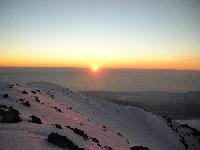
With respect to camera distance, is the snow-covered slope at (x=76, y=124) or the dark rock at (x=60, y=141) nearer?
the dark rock at (x=60, y=141)

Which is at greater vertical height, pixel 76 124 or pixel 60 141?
pixel 60 141

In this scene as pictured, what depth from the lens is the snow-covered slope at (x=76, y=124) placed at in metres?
14.6

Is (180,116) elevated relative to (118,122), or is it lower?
lower

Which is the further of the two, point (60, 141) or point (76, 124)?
point (76, 124)

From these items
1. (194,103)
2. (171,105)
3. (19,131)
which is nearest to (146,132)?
(19,131)

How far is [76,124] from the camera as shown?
25.7m

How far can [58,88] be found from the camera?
4606cm

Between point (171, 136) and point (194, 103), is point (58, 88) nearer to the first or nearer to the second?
point (171, 136)

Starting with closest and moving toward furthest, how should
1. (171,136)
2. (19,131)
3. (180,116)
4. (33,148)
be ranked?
(33,148), (19,131), (171,136), (180,116)

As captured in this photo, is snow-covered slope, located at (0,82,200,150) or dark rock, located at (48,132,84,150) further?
snow-covered slope, located at (0,82,200,150)

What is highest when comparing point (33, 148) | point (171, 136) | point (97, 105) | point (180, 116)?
point (33, 148)

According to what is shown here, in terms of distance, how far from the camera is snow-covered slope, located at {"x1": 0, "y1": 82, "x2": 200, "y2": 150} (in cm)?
1464

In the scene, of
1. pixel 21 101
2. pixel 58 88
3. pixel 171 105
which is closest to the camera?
pixel 21 101

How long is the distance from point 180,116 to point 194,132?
38139 millimetres
